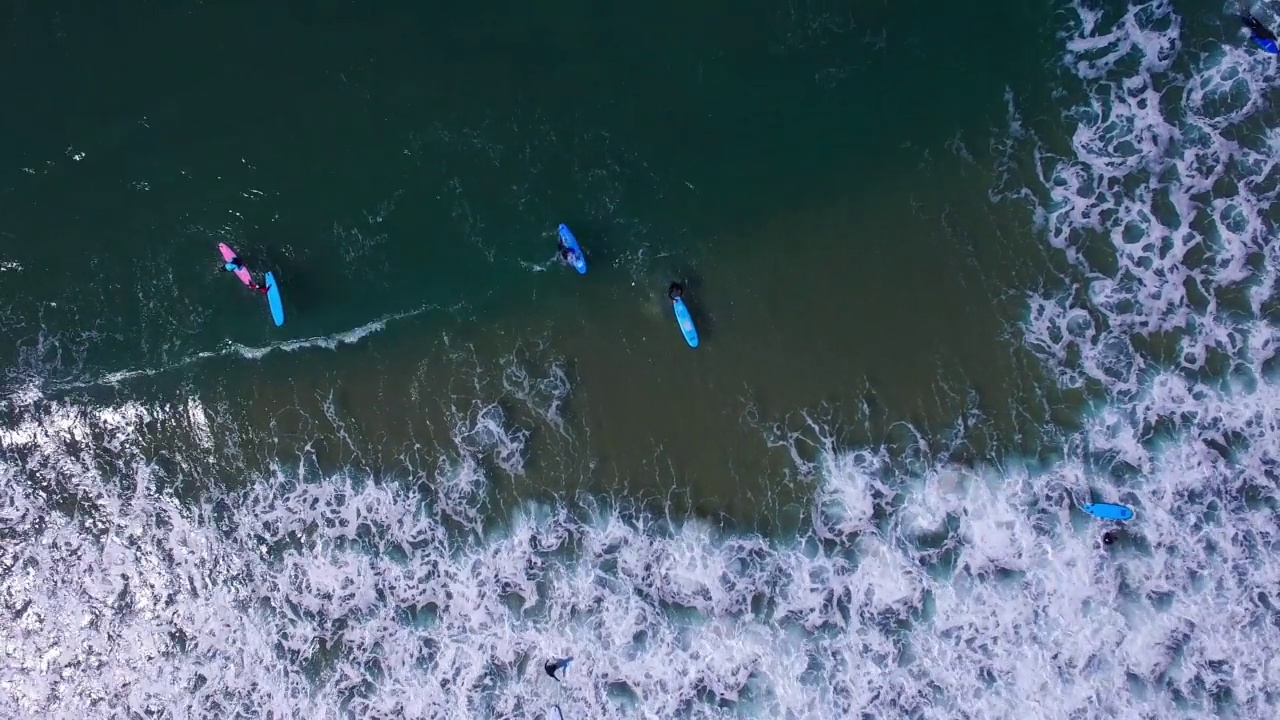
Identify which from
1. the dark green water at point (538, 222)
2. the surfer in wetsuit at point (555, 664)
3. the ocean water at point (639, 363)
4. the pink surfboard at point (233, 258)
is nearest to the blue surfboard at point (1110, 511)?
the ocean water at point (639, 363)

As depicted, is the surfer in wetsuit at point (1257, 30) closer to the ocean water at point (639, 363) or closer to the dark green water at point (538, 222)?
the ocean water at point (639, 363)

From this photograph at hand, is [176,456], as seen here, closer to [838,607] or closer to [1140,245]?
[838,607]

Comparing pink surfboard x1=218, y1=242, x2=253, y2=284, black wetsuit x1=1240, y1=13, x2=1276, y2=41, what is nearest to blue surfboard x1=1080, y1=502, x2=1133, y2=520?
black wetsuit x1=1240, y1=13, x2=1276, y2=41

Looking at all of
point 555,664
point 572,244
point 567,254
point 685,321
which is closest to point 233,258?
point 567,254

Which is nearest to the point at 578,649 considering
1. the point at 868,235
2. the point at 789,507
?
the point at 789,507

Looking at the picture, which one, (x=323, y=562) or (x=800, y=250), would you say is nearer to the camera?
(x=800, y=250)
